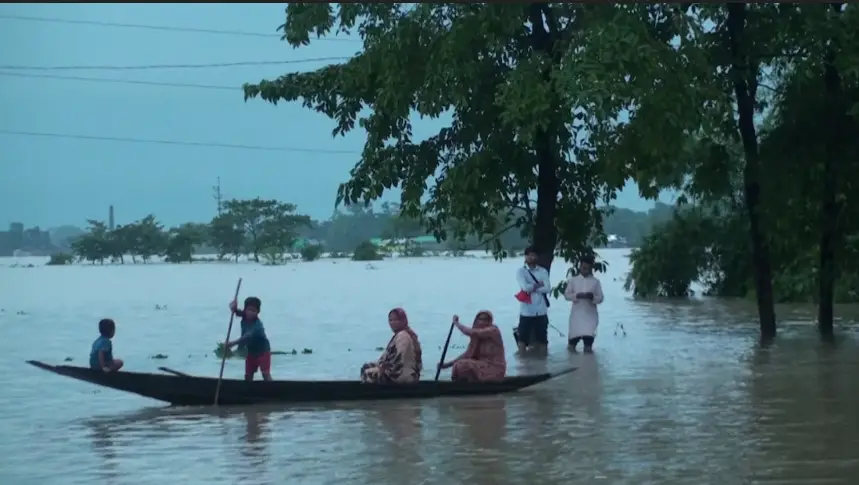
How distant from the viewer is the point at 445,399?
53.1 ft

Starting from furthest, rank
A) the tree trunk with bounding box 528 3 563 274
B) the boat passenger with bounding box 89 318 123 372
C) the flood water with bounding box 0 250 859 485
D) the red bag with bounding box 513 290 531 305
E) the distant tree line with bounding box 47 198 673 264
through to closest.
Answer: the distant tree line with bounding box 47 198 673 264 < the tree trunk with bounding box 528 3 563 274 < the red bag with bounding box 513 290 531 305 < the boat passenger with bounding box 89 318 123 372 < the flood water with bounding box 0 250 859 485

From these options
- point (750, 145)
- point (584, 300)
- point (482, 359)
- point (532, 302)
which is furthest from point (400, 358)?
point (750, 145)

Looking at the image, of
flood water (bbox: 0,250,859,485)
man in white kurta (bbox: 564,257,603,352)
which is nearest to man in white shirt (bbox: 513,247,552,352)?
man in white kurta (bbox: 564,257,603,352)

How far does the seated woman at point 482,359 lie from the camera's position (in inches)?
651

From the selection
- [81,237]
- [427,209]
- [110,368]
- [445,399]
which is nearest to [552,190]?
[427,209]

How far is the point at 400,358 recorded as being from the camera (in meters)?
16.1

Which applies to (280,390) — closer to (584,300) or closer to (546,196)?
(584,300)

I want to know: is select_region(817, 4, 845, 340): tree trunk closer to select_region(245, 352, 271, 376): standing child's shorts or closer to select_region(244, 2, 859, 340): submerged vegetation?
select_region(244, 2, 859, 340): submerged vegetation

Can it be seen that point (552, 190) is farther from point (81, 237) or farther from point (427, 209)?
point (81, 237)

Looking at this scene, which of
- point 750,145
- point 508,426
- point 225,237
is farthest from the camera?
point 225,237

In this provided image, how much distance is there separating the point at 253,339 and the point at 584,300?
6.70m

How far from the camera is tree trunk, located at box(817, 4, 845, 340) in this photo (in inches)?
934

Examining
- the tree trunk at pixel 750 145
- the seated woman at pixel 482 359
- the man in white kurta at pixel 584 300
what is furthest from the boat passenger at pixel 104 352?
the tree trunk at pixel 750 145

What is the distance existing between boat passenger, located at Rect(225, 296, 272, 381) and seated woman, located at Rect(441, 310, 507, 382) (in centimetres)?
220
